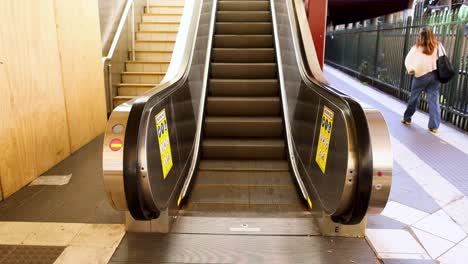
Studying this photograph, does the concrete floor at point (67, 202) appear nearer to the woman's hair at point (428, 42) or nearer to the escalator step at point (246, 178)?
the escalator step at point (246, 178)

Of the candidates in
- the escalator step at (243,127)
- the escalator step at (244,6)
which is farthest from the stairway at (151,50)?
the escalator step at (243,127)

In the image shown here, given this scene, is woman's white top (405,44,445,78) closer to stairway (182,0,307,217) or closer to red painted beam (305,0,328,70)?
red painted beam (305,0,328,70)

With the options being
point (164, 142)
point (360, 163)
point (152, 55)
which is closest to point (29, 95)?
point (164, 142)

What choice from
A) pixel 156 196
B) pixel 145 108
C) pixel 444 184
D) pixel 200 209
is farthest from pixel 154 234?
pixel 444 184

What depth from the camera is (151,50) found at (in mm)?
7309

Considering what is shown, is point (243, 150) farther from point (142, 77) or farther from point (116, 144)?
point (142, 77)

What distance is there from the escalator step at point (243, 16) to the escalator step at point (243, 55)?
104 centimetres

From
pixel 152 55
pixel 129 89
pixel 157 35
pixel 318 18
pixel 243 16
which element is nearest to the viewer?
pixel 318 18

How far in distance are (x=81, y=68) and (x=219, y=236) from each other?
3.13 metres

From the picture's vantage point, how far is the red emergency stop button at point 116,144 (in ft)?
7.07

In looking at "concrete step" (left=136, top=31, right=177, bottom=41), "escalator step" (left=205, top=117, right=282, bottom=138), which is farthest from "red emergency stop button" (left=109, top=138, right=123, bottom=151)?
"concrete step" (left=136, top=31, right=177, bottom=41)

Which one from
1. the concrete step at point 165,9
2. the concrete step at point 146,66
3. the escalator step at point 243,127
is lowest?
the escalator step at point 243,127

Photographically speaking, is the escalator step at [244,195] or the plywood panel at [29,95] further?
the escalator step at [244,195]

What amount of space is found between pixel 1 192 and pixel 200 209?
1.69 metres
